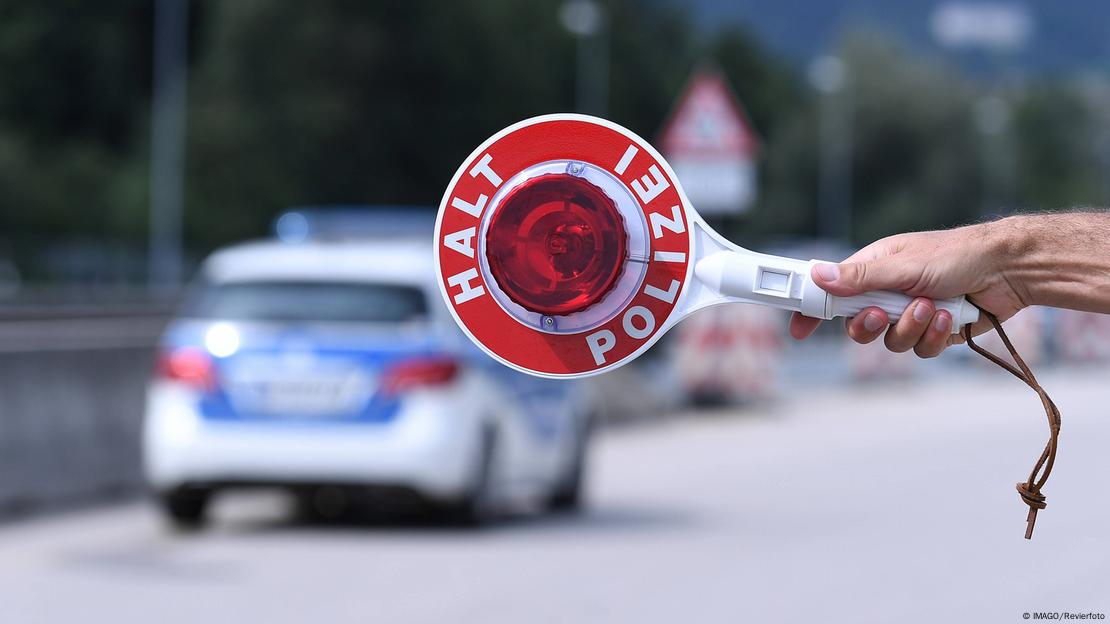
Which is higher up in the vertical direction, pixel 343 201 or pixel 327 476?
pixel 343 201

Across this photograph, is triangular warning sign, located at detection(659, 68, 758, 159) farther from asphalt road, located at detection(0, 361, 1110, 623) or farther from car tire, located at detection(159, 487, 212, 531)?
car tire, located at detection(159, 487, 212, 531)

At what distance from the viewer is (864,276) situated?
2025mm

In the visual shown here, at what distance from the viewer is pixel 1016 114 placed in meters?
130

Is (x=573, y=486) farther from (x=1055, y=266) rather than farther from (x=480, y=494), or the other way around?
(x=1055, y=266)

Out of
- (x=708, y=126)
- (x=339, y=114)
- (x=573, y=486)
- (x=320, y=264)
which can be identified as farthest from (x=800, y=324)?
(x=339, y=114)

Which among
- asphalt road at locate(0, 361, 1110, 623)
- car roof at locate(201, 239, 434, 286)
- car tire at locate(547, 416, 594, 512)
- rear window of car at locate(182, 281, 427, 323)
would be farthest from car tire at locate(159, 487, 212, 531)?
car tire at locate(547, 416, 594, 512)

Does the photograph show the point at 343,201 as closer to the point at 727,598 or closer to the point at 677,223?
the point at 727,598

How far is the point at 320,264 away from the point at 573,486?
2550 mm

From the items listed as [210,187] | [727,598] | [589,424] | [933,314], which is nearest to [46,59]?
[210,187]

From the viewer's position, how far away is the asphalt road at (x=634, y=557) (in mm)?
6461

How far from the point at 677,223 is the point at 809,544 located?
9.07 m

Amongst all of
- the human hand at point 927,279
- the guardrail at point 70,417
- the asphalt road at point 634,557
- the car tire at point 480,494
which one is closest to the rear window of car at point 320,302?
the car tire at point 480,494

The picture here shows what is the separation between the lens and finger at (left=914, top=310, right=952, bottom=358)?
2.04 m

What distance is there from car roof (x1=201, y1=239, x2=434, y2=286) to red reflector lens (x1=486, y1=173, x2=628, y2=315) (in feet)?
31.2
